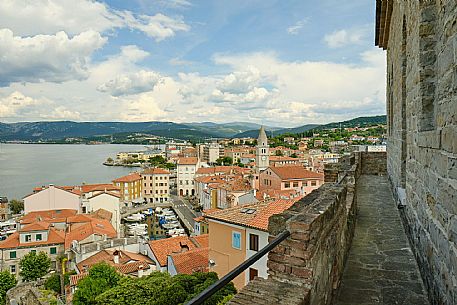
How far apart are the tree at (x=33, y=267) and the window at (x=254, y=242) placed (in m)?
20.5

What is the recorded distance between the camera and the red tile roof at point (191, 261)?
20.1 metres

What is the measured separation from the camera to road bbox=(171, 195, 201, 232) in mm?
49406

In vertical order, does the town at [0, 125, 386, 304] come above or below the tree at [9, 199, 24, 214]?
above

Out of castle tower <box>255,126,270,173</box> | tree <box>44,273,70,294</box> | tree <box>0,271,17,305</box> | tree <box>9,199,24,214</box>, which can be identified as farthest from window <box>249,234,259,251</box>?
tree <box>9,199,24,214</box>

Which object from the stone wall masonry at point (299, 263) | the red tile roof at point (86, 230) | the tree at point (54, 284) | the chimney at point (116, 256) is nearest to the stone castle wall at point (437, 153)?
the stone wall masonry at point (299, 263)

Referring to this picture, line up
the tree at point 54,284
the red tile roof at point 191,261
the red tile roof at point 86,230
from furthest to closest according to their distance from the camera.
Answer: the red tile roof at point 86,230, the tree at point 54,284, the red tile roof at point 191,261

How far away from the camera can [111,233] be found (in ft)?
114

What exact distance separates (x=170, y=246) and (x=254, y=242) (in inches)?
552

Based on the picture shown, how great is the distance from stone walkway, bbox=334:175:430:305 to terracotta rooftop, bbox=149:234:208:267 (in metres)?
20.9

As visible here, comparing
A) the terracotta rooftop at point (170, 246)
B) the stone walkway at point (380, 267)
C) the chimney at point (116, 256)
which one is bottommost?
the chimney at point (116, 256)

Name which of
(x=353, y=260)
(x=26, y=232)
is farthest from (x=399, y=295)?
(x=26, y=232)

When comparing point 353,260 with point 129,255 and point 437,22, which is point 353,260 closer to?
point 437,22

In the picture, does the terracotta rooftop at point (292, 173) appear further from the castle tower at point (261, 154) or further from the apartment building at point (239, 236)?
the apartment building at point (239, 236)

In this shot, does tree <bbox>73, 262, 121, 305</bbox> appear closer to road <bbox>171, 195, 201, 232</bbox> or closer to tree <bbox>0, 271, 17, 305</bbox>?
tree <bbox>0, 271, 17, 305</bbox>
